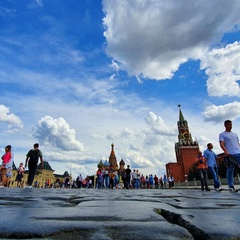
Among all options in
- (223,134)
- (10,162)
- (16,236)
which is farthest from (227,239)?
(10,162)

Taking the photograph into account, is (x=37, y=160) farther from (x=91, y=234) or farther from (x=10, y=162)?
(x=91, y=234)

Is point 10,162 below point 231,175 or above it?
above

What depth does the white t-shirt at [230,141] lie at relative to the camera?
6.73 m

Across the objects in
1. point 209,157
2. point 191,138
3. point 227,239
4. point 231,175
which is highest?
point 191,138

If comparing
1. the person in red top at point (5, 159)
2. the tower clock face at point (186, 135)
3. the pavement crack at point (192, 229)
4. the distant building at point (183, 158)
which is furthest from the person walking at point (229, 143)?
the tower clock face at point (186, 135)

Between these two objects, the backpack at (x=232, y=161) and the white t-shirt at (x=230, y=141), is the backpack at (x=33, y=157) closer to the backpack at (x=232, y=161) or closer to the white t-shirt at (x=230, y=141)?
the white t-shirt at (x=230, y=141)

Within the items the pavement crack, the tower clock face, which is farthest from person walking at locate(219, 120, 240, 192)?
the tower clock face

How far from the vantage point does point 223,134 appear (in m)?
6.88

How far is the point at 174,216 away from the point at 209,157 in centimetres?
703

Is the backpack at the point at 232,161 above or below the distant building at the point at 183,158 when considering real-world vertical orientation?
below

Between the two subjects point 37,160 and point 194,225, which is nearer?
point 194,225

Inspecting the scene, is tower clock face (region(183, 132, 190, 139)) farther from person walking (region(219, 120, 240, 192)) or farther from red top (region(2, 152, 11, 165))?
person walking (region(219, 120, 240, 192))

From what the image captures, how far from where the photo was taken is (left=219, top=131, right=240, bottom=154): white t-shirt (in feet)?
22.1

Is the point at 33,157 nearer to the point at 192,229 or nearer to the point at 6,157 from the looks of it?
the point at 6,157
